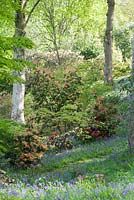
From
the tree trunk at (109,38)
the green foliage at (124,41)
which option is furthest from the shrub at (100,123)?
the green foliage at (124,41)

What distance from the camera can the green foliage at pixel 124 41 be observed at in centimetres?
3316

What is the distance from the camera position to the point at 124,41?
33625 mm

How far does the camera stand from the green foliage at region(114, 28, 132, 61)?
109ft

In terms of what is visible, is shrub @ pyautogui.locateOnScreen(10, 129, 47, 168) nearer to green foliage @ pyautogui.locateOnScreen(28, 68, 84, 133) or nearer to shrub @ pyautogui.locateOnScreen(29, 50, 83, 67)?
green foliage @ pyautogui.locateOnScreen(28, 68, 84, 133)

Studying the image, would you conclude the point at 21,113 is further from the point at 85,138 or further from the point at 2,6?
the point at 2,6

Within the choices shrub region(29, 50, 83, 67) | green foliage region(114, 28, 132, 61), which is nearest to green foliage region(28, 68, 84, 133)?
shrub region(29, 50, 83, 67)

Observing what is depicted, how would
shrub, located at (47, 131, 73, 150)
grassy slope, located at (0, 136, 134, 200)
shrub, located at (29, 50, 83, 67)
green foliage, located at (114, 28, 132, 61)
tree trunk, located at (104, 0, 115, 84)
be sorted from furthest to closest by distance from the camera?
green foliage, located at (114, 28, 132, 61), shrub, located at (29, 50, 83, 67), tree trunk, located at (104, 0, 115, 84), shrub, located at (47, 131, 73, 150), grassy slope, located at (0, 136, 134, 200)

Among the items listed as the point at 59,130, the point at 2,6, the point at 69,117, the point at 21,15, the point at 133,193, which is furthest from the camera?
the point at 21,15

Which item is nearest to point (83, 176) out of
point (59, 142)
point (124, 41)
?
point (59, 142)

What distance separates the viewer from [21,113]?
48.1 feet

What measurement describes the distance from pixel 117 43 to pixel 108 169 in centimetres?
2653

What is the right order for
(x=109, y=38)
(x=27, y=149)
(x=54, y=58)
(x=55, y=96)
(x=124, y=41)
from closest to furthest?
(x=27, y=149) < (x=55, y=96) < (x=109, y=38) < (x=54, y=58) < (x=124, y=41)

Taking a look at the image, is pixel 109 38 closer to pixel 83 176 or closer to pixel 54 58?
pixel 83 176

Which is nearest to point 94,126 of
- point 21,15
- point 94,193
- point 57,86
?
point 57,86
